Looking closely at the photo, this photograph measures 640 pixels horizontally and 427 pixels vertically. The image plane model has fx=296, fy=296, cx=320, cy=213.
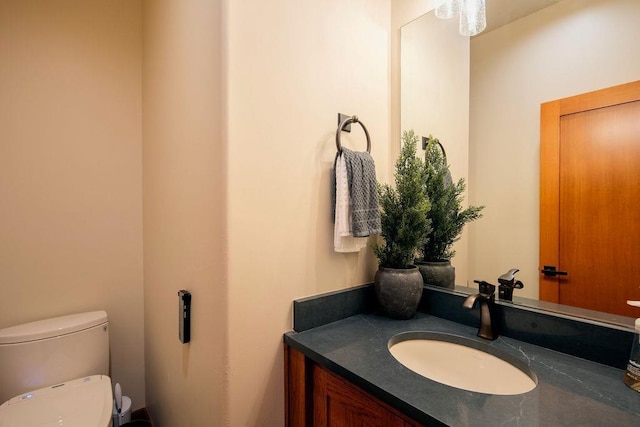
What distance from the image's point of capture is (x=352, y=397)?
76cm

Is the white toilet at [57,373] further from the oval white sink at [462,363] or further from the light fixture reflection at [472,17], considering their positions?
the light fixture reflection at [472,17]

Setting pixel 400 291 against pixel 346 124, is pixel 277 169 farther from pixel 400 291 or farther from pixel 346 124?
pixel 400 291

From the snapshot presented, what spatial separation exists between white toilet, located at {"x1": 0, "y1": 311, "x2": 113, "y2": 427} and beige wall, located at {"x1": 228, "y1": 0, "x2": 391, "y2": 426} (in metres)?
0.73

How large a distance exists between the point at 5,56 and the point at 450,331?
7.46 feet

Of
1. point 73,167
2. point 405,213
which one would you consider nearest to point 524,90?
point 405,213

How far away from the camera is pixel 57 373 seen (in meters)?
1.36

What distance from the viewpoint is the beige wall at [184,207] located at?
896 millimetres

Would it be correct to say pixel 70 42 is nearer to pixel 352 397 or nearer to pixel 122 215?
pixel 122 215

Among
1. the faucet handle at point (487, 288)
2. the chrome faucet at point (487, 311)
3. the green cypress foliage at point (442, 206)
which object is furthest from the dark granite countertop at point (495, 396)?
the green cypress foliage at point (442, 206)

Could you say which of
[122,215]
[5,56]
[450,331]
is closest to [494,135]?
[450,331]

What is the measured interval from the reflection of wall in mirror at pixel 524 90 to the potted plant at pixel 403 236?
0.81ft

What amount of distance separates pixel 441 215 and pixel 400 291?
1.17 ft

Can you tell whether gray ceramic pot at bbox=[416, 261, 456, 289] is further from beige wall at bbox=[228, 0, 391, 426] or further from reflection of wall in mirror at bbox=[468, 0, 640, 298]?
beige wall at bbox=[228, 0, 391, 426]

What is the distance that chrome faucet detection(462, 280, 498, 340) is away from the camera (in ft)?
3.08
